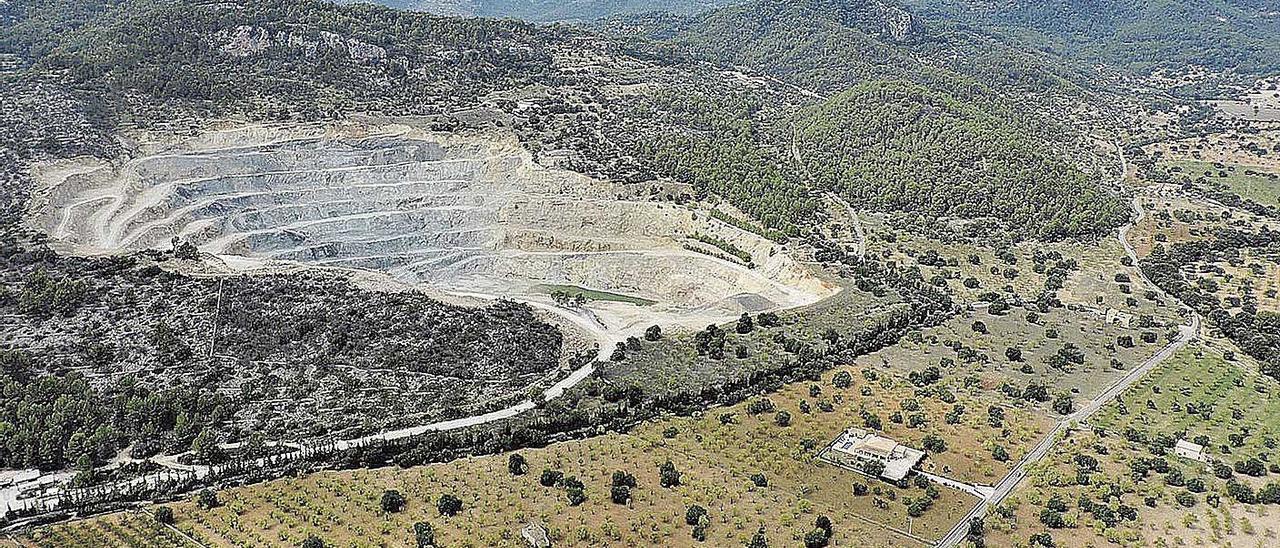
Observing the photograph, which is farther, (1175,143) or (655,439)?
(1175,143)

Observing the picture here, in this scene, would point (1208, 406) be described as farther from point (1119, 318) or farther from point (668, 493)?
point (668, 493)

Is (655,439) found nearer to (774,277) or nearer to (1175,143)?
(774,277)

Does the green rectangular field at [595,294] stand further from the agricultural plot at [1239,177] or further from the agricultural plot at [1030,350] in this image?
the agricultural plot at [1239,177]

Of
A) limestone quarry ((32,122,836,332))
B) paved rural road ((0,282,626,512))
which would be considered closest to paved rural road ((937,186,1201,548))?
limestone quarry ((32,122,836,332))

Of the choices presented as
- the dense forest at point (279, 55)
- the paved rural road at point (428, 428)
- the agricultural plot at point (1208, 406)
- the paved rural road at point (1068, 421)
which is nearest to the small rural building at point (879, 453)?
the paved rural road at point (1068, 421)

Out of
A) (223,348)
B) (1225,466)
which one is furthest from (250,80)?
(1225,466)

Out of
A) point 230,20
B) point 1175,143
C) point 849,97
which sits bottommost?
point 1175,143

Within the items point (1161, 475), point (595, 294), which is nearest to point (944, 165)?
point (595, 294)
